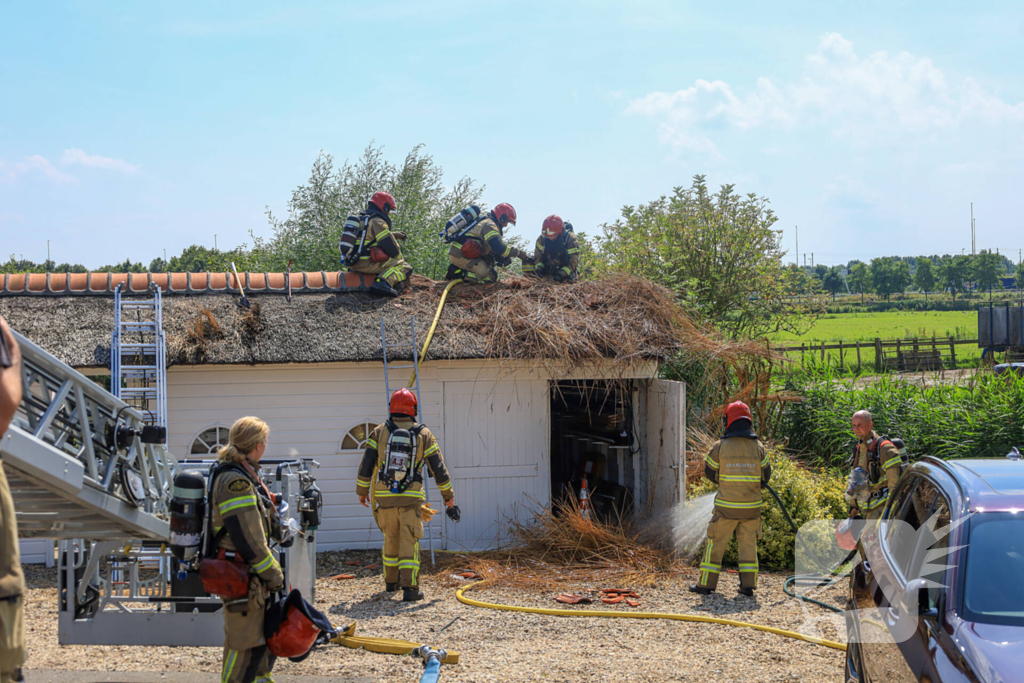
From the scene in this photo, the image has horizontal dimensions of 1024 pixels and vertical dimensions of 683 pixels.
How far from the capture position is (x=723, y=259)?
16.8 meters

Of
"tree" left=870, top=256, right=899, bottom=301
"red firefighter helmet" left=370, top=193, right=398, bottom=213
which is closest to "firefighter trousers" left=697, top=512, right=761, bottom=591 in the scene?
"red firefighter helmet" left=370, top=193, right=398, bottom=213

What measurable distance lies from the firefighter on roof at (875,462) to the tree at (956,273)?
314 feet

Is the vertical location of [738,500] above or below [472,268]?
below

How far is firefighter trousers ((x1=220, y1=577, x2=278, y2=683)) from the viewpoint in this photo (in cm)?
464

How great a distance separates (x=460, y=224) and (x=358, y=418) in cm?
319

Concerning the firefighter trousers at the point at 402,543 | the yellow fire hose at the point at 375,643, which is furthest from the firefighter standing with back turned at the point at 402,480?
the yellow fire hose at the point at 375,643

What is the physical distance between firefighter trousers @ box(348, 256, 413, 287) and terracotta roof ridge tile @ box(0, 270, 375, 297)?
0.10 metres

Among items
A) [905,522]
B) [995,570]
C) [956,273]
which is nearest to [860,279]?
[956,273]

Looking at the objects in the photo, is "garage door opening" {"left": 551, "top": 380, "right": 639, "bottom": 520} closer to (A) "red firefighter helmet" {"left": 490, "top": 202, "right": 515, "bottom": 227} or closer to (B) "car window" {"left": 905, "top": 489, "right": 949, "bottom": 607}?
(A) "red firefighter helmet" {"left": 490, "top": 202, "right": 515, "bottom": 227}

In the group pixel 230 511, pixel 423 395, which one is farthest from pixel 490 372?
pixel 230 511

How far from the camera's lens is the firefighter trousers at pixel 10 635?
2740mm

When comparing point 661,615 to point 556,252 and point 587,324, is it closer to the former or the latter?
point 587,324

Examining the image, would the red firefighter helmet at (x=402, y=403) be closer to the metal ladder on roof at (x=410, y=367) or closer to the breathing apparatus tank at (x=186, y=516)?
the metal ladder on roof at (x=410, y=367)

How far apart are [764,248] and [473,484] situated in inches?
372
